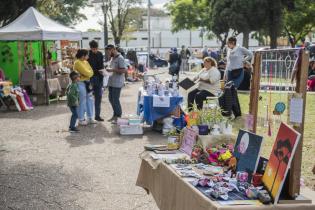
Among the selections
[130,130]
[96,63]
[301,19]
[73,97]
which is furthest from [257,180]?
[301,19]

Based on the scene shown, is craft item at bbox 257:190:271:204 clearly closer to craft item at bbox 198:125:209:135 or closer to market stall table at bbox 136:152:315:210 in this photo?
market stall table at bbox 136:152:315:210

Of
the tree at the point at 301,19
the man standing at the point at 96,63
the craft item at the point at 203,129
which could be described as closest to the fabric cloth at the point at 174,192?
the craft item at the point at 203,129

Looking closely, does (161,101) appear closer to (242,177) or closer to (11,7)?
(242,177)

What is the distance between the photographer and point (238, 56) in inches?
436

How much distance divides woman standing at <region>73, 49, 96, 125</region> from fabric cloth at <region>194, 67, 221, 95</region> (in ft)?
8.00

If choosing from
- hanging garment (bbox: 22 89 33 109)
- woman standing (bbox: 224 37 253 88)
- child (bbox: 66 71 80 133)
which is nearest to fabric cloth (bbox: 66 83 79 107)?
child (bbox: 66 71 80 133)

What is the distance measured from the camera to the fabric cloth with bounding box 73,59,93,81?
990cm

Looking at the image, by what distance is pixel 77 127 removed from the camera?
10.1m

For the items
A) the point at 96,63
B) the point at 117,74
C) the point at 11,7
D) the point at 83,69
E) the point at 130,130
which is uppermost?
the point at 11,7

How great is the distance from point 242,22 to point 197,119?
25.1 m

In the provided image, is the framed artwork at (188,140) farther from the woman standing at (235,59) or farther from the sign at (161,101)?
the woman standing at (235,59)

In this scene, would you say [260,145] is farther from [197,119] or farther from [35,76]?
[35,76]

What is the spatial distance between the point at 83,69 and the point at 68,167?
3504mm

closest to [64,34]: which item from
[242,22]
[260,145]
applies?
[260,145]
